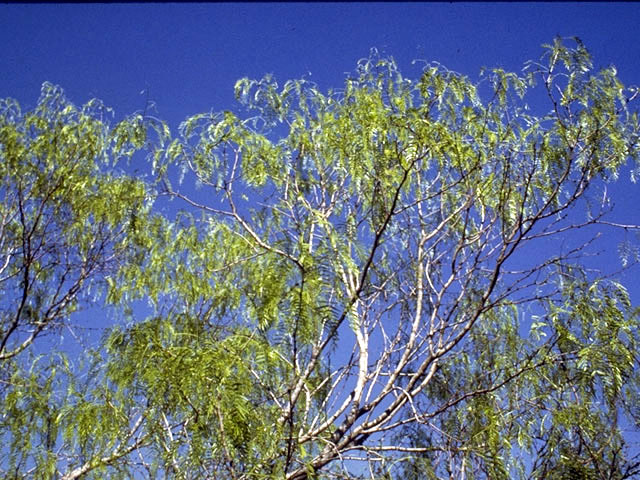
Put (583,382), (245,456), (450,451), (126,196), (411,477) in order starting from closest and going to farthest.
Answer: (245,456) → (450,451) → (583,382) → (411,477) → (126,196)

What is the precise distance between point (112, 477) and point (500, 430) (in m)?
1.55

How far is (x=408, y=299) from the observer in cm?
351

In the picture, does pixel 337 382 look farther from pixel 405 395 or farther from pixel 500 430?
pixel 500 430

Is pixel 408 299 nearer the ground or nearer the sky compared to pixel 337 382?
nearer the sky

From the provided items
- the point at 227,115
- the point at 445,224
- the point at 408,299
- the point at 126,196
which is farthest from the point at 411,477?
the point at 126,196

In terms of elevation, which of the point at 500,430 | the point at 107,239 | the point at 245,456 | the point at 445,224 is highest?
the point at 107,239

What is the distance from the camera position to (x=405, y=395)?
9.80 feet

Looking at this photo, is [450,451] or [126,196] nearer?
[450,451]

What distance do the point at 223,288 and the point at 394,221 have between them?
0.92 metres

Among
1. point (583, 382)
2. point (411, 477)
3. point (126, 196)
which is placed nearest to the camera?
point (583, 382)

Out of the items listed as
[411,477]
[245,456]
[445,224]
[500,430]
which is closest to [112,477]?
[245,456]

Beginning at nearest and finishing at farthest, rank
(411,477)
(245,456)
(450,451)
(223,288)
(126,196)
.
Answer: (245,456) < (450,451) < (411,477) < (223,288) < (126,196)

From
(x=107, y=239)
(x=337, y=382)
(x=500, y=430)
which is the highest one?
(x=107, y=239)

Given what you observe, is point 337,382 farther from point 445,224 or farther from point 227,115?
point 227,115
